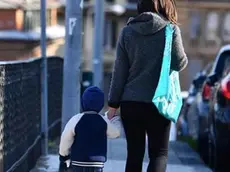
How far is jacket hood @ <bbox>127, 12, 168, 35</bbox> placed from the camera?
4.81m

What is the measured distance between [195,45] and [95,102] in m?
39.9

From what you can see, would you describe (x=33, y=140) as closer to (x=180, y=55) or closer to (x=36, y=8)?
(x=180, y=55)

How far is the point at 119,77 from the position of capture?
16.0ft

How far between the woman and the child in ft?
0.64

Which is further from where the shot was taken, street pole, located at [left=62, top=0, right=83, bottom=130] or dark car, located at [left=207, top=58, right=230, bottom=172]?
street pole, located at [left=62, top=0, right=83, bottom=130]

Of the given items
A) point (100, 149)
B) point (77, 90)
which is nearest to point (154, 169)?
point (100, 149)

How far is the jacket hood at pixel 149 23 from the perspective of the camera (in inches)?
189

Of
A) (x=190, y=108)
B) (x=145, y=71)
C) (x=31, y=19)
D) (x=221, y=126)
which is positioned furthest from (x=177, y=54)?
(x=31, y=19)

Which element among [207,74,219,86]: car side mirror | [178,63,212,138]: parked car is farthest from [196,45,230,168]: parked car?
[178,63,212,138]: parked car

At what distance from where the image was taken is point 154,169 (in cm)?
495

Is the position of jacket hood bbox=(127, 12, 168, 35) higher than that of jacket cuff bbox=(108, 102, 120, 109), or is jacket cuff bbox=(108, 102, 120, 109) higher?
jacket hood bbox=(127, 12, 168, 35)

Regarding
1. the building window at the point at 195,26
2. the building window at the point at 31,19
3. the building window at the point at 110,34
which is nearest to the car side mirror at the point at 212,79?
the building window at the point at 31,19

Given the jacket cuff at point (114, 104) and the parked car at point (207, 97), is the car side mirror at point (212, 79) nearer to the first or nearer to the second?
the parked car at point (207, 97)

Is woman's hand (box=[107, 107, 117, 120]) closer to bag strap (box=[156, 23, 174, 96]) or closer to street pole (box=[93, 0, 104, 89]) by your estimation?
bag strap (box=[156, 23, 174, 96])
